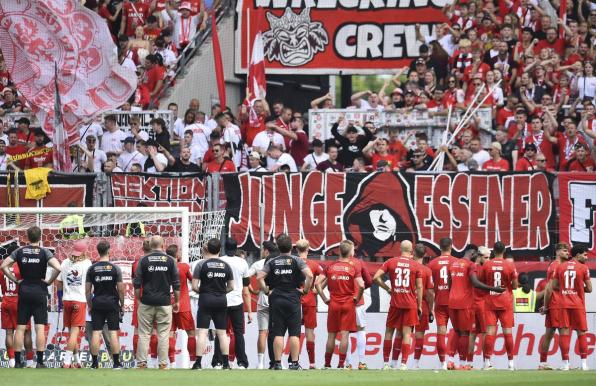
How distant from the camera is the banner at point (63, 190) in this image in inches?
992

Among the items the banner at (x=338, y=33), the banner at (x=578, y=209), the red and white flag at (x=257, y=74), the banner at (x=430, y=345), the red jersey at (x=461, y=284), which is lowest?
the banner at (x=430, y=345)

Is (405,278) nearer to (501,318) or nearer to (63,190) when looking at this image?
(501,318)

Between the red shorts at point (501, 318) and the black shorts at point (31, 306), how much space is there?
628 centimetres

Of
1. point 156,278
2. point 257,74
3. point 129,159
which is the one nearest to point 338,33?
point 257,74

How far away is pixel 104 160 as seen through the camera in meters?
27.0

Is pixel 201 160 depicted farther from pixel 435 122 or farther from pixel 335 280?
pixel 335 280

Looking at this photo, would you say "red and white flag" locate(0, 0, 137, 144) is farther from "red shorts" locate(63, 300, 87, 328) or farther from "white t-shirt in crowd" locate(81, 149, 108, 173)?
"red shorts" locate(63, 300, 87, 328)

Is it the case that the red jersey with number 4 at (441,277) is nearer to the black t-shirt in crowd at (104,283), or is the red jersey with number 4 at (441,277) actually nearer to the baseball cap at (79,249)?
the black t-shirt in crowd at (104,283)

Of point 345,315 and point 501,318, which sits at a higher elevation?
point 345,315

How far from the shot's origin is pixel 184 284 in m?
20.9

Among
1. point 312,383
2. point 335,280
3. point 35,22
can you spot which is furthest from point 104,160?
point 312,383

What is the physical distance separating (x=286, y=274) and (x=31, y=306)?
3537mm

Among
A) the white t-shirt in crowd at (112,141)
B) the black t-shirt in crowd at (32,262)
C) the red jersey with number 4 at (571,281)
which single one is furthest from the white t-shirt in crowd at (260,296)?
the white t-shirt in crowd at (112,141)

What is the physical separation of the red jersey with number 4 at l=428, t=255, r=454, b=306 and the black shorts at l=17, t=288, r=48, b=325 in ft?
18.2
